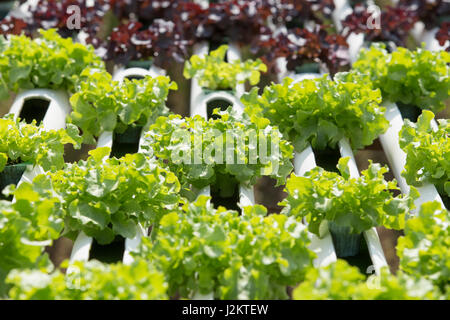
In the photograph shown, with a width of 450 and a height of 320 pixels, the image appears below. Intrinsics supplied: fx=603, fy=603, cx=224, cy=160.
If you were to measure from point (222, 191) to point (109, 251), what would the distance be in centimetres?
77

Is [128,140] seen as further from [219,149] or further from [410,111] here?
[410,111]

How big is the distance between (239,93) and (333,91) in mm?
908

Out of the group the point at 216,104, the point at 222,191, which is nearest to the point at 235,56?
the point at 216,104

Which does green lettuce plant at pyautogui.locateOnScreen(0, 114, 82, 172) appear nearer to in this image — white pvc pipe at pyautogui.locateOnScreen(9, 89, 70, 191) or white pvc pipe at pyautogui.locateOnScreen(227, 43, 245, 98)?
white pvc pipe at pyautogui.locateOnScreen(9, 89, 70, 191)

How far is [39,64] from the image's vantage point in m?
4.49

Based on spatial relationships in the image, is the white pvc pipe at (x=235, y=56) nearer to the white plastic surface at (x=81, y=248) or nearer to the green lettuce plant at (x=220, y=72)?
the green lettuce plant at (x=220, y=72)

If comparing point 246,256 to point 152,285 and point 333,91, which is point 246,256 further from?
point 333,91

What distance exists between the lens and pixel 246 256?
9.05ft

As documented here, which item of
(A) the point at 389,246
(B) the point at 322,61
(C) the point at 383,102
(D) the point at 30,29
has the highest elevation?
(D) the point at 30,29

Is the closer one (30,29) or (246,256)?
(246,256)

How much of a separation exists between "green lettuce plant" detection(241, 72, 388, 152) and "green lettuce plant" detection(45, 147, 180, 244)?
935mm

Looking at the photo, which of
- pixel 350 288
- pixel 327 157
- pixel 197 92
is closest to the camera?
pixel 350 288

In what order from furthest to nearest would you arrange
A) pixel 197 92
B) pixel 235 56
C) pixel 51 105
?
pixel 235 56
pixel 197 92
pixel 51 105

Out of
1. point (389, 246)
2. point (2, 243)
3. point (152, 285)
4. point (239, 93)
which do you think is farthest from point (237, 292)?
point (239, 93)
